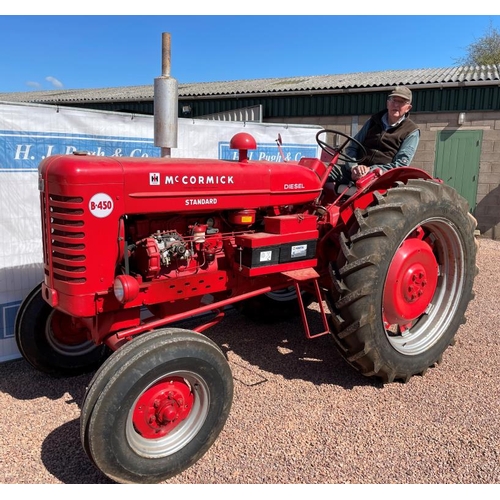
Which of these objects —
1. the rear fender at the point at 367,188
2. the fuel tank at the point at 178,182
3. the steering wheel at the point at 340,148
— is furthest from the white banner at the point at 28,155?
the rear fender at the point at 367,188

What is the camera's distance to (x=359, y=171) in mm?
3605

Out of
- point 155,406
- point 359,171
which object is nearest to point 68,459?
point 155,406

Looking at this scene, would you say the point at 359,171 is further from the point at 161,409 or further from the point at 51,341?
the point at 51,341

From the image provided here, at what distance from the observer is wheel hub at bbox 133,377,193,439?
2441 mm

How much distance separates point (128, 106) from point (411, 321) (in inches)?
484

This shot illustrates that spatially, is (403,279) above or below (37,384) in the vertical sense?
above

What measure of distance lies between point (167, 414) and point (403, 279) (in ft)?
6.06

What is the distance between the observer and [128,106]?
1414 centimetres

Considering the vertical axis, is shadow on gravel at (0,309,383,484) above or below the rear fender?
below

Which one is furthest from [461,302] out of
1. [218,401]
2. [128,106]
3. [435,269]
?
[128,106]

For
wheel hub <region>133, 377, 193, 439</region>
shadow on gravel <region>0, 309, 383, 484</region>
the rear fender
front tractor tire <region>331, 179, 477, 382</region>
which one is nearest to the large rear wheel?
shadow on gravel <region>0, 309, 383, 484</region>

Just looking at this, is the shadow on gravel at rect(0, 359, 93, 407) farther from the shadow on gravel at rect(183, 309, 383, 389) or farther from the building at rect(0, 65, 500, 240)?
the building at rect(0, 65, 500, 240)

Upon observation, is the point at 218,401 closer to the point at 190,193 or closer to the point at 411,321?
the point at 190,193

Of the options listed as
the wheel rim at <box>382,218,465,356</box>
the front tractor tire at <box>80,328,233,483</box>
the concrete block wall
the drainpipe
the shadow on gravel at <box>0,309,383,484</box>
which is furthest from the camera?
the concrete block wall
